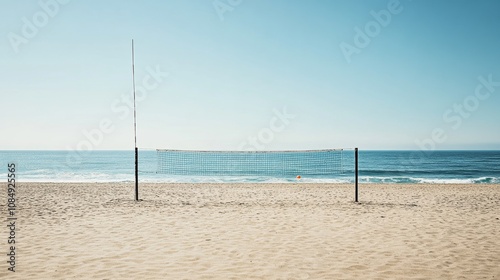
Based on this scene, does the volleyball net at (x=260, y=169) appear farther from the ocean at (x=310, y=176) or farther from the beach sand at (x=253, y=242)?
the beach sand at (x=253, y=242)

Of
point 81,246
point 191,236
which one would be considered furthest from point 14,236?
point 191,236

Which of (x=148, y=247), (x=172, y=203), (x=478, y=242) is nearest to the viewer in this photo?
(x=148, y=247)

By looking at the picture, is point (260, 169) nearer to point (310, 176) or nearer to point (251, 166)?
point (251, 166)

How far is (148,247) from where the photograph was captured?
592cm

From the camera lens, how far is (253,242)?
6293 millimetres

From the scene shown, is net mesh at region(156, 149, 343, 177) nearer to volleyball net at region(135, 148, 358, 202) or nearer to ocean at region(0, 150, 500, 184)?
volleyball net at region(135, 148, 358, 202)

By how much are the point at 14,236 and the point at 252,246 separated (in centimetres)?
534

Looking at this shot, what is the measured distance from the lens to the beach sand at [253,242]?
188 inches

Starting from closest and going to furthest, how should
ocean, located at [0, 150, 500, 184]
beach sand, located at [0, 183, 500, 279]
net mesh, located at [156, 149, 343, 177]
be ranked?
beach sand, located at [0, 183, 500, 279], ocean, located at [0, 150, 500, 184], net mesh, located at [156, 149, 343, 177]

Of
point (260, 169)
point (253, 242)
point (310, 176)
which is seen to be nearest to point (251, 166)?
point (260, 169)

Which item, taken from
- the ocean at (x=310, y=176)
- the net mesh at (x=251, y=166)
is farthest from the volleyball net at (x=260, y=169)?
the ocean at (x=310, y=176)

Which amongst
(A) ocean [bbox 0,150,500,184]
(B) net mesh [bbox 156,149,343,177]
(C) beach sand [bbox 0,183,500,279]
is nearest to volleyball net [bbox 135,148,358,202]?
(B) net mesh [bbox 156,149,343,177]

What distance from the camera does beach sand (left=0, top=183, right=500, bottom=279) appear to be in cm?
477

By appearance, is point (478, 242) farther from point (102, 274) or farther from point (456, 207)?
point (102, 274)
